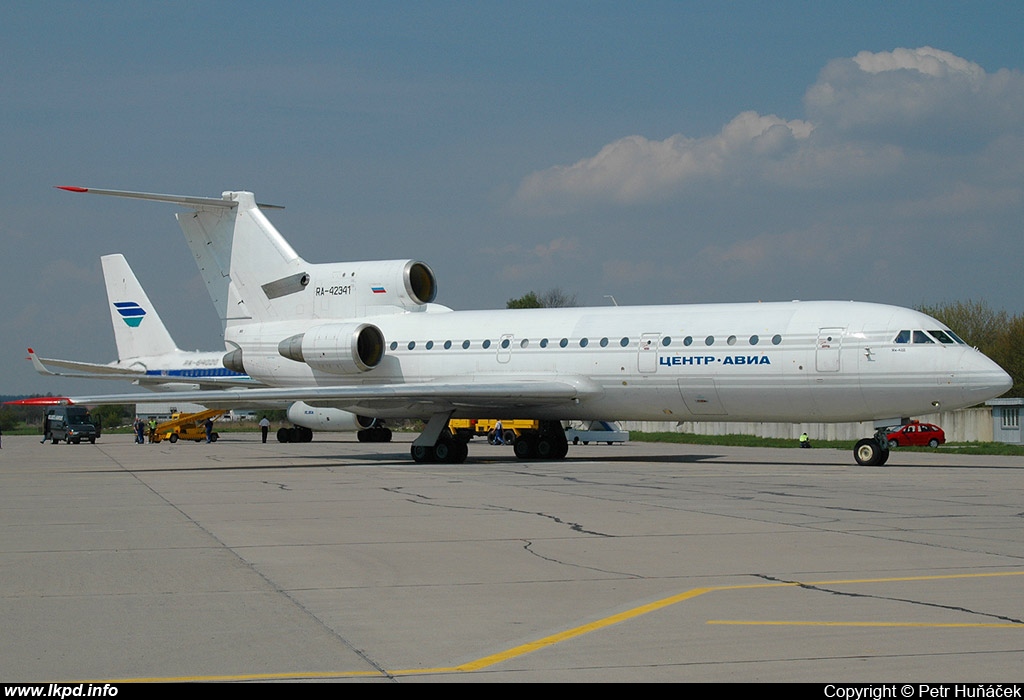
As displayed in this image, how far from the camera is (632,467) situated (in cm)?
2481

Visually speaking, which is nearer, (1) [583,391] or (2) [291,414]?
(1) [583,391]

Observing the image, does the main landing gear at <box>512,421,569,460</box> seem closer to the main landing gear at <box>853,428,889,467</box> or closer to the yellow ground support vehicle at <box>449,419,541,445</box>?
the main landing gear at <box>853,428,889,467</box>

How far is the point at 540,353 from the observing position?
89.9 feet

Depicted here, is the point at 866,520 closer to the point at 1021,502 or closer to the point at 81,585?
the point at 1021,502

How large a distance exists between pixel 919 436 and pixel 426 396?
91.8 feet

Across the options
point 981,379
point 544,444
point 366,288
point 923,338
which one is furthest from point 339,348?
point 981,379

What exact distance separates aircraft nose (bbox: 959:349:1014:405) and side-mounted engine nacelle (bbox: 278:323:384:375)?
14.7 metres

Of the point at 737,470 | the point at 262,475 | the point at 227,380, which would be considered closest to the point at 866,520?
the point at 737,470

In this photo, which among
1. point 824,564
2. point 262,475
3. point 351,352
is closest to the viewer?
point 824,564

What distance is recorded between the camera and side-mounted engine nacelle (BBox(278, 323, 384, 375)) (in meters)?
29.1

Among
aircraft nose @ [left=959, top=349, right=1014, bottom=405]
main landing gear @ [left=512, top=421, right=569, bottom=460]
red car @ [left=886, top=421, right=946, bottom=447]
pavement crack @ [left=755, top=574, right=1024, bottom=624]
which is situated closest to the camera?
pavement crack @ [left=755, top=574, right=1024, bottom=624]

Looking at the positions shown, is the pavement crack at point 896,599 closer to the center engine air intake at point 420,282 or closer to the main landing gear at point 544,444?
the main landing gear at point 544,444

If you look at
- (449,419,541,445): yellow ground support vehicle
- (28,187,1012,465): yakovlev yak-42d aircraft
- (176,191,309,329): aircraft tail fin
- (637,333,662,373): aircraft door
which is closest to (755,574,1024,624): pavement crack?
(28,187,1012,465): yakovlev yak-42d aircraft

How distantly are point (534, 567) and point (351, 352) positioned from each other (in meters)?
20.0
